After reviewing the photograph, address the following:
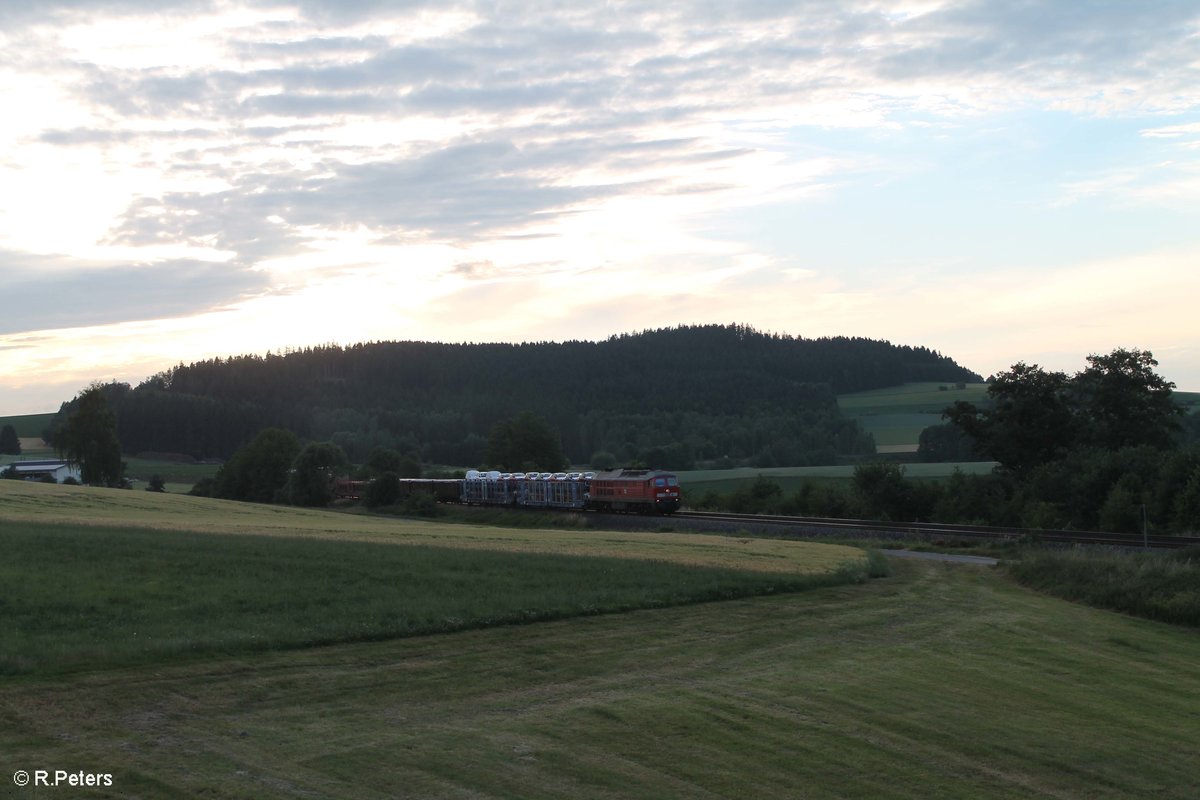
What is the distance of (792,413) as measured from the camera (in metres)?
181

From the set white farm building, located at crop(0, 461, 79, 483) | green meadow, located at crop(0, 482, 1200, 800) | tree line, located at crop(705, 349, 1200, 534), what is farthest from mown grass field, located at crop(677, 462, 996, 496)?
white farm building, located at crop(0, 461, 79, 483)

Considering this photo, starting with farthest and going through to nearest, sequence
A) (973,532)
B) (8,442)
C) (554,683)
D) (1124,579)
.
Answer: (8,442), (973,532), (1124,579), (554,683)

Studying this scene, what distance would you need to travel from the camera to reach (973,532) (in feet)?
157

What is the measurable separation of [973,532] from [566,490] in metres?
32.6

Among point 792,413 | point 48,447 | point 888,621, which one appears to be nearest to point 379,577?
point 888,621

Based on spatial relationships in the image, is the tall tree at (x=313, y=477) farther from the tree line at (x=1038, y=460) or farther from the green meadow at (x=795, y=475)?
the tree line at (x=1038, y=460)

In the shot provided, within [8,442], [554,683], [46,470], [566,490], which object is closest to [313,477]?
[566,490]

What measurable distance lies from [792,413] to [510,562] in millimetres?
154737

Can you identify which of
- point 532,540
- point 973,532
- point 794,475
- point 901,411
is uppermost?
point 901,411

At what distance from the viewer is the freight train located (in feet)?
218

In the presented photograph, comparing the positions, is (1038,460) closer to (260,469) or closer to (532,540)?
(532,540)

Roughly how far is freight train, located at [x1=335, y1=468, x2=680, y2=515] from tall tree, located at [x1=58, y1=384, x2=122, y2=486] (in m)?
41.7

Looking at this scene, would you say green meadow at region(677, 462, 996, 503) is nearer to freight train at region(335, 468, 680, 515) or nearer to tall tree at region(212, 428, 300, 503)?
freight train at region(335, 468, 680, 515)

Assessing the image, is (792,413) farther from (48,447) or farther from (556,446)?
(48,447)
